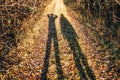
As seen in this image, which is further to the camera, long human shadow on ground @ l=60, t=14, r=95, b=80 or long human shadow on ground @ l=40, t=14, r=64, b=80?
long human shadow on ground @ l=40, t=14, r=64, b=80

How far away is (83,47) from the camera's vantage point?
1045 cm

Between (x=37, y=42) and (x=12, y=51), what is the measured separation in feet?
5.88

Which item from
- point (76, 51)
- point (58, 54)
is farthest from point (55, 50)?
point (76, 51)

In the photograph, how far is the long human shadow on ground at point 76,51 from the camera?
313 inches

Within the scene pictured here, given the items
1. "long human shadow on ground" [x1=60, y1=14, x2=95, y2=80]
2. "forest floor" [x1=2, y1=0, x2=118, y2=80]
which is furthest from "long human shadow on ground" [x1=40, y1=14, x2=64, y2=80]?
"long human shadow on ground" [x1=60, y1=14, x2=95, y2=80]

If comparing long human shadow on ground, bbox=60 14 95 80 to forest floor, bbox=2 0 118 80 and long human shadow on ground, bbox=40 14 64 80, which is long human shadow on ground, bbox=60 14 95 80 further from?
long human shadow on ground, bbox=40 14 64 80

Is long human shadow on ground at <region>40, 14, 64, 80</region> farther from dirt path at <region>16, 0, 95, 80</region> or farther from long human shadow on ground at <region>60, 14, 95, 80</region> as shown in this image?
long human shadow on ground at <region>60, 14, 95, 80</region>

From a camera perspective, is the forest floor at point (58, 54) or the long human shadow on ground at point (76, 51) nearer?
the long human shadow on ground at point (76, 51)

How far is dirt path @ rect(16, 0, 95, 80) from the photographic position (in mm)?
8203

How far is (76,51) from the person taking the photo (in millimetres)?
10102

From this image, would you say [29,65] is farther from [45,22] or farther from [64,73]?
[45,22]

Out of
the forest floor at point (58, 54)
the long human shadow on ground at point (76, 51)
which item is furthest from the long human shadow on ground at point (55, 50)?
the long human shadow on ground at point (76, 51)

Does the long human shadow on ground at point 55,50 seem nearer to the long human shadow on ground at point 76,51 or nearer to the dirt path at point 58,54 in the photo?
the dirt path at point 58,54

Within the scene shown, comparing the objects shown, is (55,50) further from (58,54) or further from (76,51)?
(76,51)
